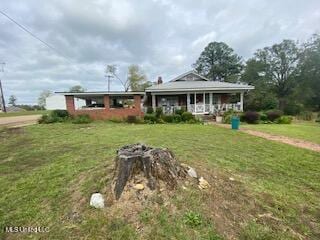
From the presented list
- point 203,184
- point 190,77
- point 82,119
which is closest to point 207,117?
point 190,77

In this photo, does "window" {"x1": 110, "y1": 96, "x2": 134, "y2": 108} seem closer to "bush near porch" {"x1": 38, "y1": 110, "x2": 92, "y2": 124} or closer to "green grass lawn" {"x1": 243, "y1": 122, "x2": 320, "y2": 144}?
"bush near porch" {"x1": 38, "y1": 110, "x2": 92, "y2": 124}

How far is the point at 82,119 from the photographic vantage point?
57.2 feet

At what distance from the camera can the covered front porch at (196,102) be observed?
20.6 metres

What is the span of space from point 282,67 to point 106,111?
97.9 feet

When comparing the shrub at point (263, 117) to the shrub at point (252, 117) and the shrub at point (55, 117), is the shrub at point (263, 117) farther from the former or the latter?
the shrub at point (55, 117)

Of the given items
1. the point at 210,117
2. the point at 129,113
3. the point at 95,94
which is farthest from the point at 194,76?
the point at 95,94

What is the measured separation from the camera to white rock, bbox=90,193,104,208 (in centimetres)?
323

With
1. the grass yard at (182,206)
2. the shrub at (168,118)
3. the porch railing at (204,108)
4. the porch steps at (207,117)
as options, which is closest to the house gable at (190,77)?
the porch railing at (204,108)

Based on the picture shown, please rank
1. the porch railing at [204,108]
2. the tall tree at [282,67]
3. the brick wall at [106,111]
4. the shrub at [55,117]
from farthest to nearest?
the tall tree at [282,67], the porch railing at [204,108], the brick wall at [106,111], the shrub at [55,117]

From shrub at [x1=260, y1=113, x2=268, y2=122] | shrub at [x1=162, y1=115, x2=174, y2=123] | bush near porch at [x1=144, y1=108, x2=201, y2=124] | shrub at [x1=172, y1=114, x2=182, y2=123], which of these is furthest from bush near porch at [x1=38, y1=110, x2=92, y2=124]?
shrub at [x1=260, y1=113, x2=268, y2=122]

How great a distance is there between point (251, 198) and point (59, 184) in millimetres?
3419

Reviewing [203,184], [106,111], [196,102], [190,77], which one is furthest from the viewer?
[190,77]

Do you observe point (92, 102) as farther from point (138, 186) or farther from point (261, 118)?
point (138, 186)

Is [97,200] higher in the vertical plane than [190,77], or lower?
lower
